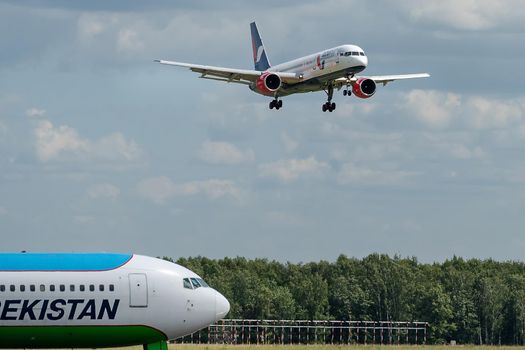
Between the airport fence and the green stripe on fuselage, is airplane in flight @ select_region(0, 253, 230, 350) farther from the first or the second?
the airport fence

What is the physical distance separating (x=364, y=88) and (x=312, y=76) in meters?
3.11

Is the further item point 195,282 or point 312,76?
point 312,76

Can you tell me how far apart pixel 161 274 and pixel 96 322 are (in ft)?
6.72

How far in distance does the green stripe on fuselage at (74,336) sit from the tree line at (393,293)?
59.5 m

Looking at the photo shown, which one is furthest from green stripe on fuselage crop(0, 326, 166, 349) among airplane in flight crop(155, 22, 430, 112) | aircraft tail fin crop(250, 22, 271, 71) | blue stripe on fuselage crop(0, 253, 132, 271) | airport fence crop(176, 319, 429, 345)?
aircraft tail fin crop(250, 22, 271, 71)

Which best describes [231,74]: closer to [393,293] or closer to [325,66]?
[325,66]

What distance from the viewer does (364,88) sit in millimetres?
82375

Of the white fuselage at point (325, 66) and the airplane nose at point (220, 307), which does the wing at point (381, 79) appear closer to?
the white fuselage at point (325, 66)

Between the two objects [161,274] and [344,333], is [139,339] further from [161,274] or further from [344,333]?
[344,333]

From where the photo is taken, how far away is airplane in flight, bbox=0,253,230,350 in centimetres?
3653

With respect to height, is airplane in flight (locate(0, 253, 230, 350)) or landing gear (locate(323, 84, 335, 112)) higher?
landing gear (locate(323, 84, 335, 112))

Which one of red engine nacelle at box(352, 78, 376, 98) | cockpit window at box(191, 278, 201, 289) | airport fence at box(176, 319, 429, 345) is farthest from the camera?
airport fence at box(176, 319, 429, 345)

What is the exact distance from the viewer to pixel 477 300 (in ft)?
344

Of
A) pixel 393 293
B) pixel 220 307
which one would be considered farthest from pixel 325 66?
pixel 220 307
